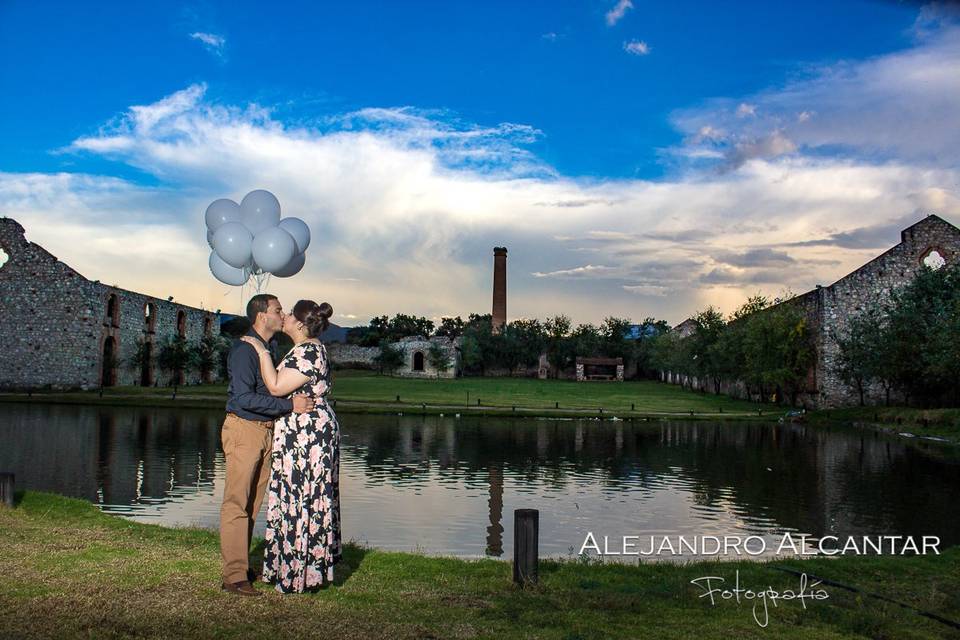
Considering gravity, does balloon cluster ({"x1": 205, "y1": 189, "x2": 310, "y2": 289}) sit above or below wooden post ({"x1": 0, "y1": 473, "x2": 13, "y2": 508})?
above

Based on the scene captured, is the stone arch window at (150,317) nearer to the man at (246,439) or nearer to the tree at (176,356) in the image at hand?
the tree at (176,356)

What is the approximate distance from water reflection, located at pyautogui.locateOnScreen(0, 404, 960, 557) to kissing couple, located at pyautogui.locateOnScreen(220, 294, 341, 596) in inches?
144

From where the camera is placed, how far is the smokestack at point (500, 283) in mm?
81688

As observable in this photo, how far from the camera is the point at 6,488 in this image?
405 inches

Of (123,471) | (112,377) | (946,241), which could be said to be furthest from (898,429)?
(112,377)

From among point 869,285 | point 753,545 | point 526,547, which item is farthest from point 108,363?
point 526,547

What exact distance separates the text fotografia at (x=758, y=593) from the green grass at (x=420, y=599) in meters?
0.10

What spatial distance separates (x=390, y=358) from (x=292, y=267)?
58499 millimetres

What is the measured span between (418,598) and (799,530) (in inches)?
291

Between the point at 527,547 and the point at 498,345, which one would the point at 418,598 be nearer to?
the point at 527,547

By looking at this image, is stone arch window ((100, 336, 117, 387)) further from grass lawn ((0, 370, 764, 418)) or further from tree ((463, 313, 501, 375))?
tree ((463, 313, 501, 375))

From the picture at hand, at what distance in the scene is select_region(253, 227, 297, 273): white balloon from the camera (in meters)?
9.89

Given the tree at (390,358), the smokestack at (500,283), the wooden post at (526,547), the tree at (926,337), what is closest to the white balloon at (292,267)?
the wooden post at (526,547)

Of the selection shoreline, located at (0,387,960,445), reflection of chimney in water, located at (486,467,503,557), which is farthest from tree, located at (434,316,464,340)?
reflection of chimney in water, located at (486,467,503,557)
